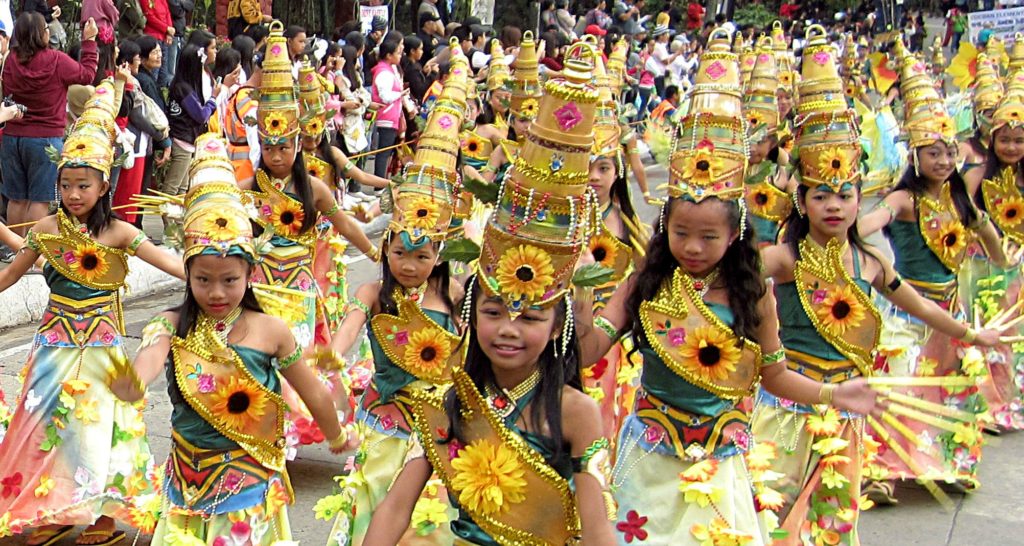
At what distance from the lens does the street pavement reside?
633 cm

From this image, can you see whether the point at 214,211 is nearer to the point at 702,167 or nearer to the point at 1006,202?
the point at 702,167

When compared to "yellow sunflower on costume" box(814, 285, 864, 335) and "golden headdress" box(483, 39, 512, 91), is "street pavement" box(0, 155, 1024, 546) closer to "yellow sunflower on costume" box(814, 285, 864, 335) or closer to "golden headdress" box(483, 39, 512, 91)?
"yellow sunflower on costume" box(814, 285, 864, 335)

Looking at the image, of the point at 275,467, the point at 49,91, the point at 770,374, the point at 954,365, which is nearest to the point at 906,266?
the point at 954,365

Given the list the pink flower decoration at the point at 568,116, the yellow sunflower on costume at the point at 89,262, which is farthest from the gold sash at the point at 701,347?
the yellow sunflower on costume at the point at 89,262

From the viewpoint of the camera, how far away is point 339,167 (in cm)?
839

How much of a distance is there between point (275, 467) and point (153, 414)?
319 centimetres

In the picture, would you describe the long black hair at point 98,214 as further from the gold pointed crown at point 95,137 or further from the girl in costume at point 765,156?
the girl in costume at point 765,156

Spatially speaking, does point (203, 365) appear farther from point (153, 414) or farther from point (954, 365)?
point (954, 365)

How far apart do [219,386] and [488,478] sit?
1.35 meters

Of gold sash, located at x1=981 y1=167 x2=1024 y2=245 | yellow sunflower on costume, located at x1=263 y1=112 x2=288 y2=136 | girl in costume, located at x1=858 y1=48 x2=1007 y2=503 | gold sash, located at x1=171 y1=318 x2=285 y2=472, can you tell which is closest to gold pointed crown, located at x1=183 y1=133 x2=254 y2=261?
gold sash, located at x1=171 y1=318 x2=285 y2=472

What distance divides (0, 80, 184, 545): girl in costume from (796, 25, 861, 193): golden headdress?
8.75ft

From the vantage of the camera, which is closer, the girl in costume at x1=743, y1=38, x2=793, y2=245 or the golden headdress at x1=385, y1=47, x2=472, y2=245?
the golden headdress at x1=385, y1=47, x2=472, y2=245

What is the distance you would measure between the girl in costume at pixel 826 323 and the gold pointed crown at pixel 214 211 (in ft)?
6.95

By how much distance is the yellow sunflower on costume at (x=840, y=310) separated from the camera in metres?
5.54
